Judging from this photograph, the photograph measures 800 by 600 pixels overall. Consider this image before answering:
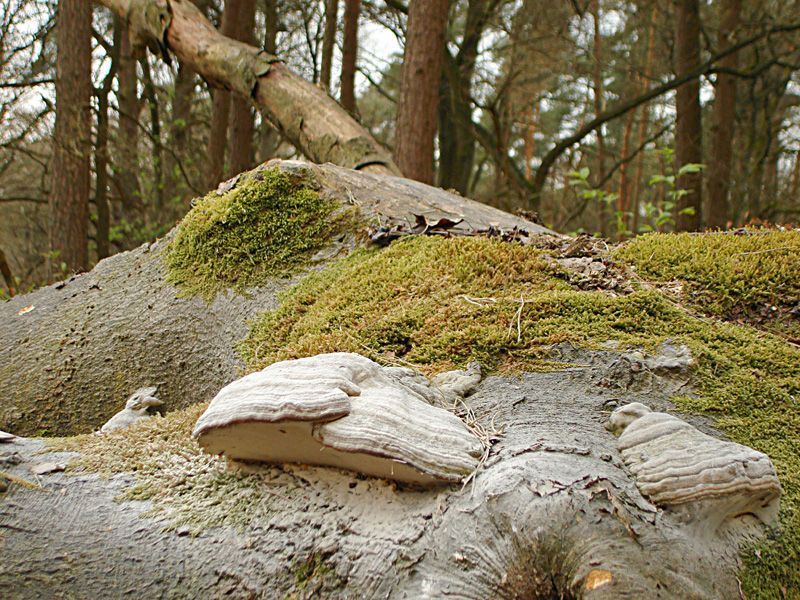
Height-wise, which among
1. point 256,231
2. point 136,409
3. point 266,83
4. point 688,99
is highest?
point 688,99

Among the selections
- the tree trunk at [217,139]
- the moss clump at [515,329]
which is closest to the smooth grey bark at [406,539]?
the moss clump at [515,329]

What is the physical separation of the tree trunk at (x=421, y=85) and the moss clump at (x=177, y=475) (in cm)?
551

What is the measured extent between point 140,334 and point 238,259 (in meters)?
0.66

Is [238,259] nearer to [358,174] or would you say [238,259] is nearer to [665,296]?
[358,174]

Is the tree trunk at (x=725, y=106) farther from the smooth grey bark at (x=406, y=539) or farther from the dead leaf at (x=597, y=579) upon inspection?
the dead leaf at (x=597, y=579)

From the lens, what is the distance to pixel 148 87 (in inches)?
482

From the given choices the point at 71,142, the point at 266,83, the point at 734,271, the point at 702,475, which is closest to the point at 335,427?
the point at 702,475

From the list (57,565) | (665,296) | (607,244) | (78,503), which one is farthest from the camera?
(607,244)

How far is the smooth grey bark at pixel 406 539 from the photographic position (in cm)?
136

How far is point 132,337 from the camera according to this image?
331cm

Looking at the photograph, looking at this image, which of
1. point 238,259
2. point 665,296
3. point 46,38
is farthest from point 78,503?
point 46,38

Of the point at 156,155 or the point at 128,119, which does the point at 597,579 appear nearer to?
the point at 156,155

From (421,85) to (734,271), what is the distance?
5.14 m

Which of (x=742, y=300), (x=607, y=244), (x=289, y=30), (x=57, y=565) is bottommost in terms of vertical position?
(x=57, y=565)
